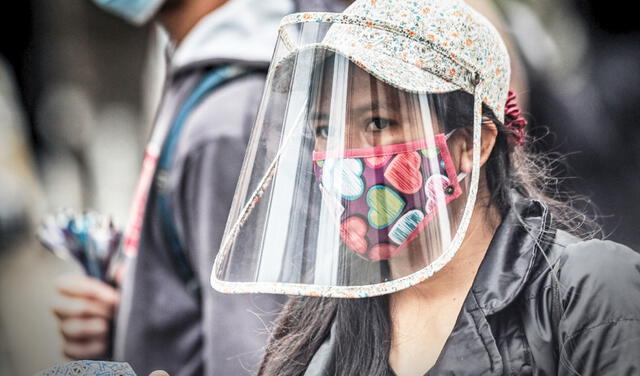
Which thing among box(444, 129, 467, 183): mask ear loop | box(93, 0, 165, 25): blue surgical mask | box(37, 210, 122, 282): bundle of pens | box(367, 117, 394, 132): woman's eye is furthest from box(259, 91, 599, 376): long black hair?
box(93, 0, 165, 25): blue surgical mask

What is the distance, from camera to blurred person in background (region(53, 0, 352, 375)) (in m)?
2.08

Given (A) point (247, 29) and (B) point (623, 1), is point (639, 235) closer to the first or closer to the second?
(B) point (623, 1)

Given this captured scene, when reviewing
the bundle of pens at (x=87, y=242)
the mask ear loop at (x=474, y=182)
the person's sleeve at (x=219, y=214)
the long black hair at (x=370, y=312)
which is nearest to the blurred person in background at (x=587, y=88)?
the long black hair at (x=370, y=312)

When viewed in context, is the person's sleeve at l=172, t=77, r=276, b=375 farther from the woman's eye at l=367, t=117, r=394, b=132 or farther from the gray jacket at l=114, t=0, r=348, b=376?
the woman's eye at l=367, t=117, r=394, b=132

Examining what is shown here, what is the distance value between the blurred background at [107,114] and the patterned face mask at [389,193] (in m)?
0.44

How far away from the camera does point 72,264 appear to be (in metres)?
2.81

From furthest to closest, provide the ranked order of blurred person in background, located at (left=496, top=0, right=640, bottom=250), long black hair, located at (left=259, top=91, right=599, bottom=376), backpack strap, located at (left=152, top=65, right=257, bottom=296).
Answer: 1. backpack strap, located at (left=152, top=65, right=257, bottom=296)
2. blurred person in background, located at (left=496, top=0, right=640, bottom=250)
3. long black hair, located at (left=259, top=91, right=599, bottom=376)

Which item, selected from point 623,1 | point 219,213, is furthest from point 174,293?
point 623,1

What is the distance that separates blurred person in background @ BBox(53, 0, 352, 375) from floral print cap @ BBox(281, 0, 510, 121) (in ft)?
0.74

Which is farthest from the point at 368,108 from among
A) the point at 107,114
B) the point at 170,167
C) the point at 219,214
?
Answer: the point at 107,114

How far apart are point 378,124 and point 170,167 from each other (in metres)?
0.77

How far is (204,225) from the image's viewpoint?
2098 millimetres

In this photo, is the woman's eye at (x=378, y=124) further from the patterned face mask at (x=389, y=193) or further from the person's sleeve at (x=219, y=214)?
the person's sleeve at (x=219, y=214)

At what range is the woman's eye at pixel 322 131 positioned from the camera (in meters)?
1.70
